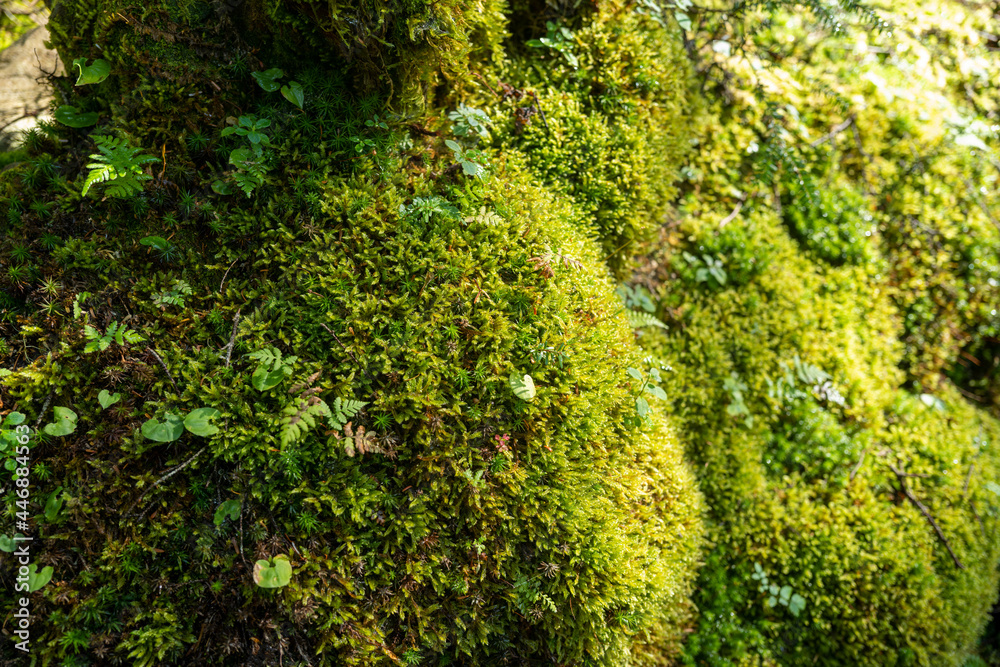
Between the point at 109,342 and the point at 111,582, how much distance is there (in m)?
0.99

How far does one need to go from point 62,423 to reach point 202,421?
1.87 feet

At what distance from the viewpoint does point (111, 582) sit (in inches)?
83.6

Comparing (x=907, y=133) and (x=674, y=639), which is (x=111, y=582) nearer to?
(x=674, y=639)

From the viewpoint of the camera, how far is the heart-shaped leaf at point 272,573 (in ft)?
6.84

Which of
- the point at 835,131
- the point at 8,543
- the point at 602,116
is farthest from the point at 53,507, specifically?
the point at 835,131

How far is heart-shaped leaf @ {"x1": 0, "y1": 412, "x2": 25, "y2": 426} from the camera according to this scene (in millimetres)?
2176

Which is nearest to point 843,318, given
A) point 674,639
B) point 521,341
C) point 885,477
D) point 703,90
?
point 885,477

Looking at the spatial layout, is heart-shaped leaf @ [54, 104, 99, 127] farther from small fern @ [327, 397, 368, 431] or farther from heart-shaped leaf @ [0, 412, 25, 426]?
small fern @ [327, 397, 368, 431]

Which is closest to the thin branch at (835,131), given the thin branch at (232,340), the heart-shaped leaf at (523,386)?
the heart-shaped leaf at (523,386)

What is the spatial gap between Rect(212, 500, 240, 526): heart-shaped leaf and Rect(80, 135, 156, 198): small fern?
149cm

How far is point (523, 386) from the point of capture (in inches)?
102

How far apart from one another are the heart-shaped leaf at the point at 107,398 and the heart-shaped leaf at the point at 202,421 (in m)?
0.33

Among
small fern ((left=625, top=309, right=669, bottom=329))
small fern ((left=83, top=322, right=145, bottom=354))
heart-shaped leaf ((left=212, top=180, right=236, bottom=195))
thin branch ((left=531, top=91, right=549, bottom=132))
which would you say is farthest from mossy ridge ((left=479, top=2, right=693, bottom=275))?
small fern ((left=83, top=322, right=145, bottom=354))

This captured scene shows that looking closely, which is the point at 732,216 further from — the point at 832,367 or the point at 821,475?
the point at 821,475
